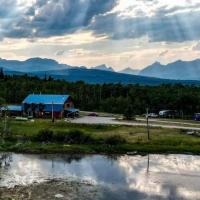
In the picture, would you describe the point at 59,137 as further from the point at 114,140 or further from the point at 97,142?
the point at 114,140

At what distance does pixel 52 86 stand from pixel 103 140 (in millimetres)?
79226

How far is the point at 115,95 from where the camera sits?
125312 mm

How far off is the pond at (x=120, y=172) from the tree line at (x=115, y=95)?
1557 inches

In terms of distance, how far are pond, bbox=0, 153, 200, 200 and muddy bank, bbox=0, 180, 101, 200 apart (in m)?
1.22

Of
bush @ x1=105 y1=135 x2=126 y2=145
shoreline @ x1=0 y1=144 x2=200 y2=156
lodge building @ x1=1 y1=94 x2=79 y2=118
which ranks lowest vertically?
shoreline @ x1=0 y1=144 x2=200 y2=156

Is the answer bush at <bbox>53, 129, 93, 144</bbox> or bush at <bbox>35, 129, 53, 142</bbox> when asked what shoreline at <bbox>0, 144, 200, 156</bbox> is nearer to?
bush at <bbox>53, 129, 93, 144</bbox>

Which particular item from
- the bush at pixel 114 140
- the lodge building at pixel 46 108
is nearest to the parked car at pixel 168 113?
the lodge building at pixel 46 108

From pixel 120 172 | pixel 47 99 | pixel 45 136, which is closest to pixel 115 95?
pixel 47 99

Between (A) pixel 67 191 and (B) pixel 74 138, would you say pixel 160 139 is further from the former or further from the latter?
(A) pixel 67 191

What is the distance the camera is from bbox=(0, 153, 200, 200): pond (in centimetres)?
3678

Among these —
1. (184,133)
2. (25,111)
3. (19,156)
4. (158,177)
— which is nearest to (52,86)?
(25,111)

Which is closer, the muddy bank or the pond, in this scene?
the muddy bank

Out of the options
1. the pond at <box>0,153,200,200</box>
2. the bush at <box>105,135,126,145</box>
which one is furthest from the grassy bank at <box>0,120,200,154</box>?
the pond at <box>0,153,200,200</box>

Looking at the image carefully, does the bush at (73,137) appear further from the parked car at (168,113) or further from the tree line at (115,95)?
the parked car at (168,113)
